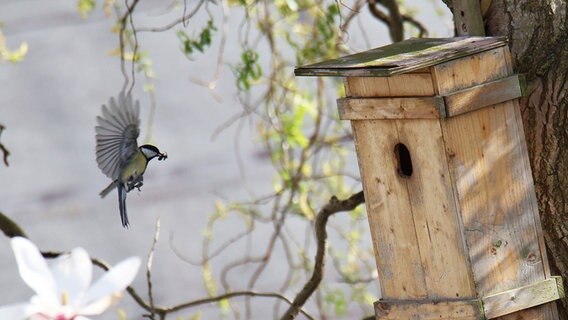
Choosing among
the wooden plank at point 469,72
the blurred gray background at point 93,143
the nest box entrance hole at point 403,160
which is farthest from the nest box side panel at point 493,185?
the blurred gray background at point 93,143

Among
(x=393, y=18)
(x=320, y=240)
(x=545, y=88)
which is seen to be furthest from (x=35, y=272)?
(x=393, y=18)

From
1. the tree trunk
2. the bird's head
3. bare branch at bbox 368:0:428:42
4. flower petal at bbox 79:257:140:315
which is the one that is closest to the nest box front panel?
the tree trunk

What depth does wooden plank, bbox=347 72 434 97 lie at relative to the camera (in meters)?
1.77

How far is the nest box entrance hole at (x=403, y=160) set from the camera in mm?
1841

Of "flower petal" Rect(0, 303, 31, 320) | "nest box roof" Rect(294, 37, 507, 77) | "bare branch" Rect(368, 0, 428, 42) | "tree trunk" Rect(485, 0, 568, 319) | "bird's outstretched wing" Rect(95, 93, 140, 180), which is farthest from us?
"bare branch" Rect(368, 0, 428, 42)

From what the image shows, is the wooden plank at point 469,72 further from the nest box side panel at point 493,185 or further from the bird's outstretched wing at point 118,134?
the bird's outstretched wing at point 118,134

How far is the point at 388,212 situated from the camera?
1.88m

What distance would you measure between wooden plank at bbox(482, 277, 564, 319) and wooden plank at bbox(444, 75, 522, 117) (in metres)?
0.34

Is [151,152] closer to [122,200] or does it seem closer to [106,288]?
[122,200]

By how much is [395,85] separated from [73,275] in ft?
3.30

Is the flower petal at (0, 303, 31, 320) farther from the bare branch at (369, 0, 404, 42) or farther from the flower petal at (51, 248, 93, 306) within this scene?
the bare branch at (369, 0, 404, 42)

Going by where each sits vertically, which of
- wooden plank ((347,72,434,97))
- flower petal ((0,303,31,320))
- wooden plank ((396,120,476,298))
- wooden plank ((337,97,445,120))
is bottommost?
wooden plank ((396,120,476,298))

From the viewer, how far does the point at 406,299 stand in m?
1.90

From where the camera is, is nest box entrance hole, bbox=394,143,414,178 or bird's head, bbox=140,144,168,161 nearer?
bird's head, bbox=140,144,168,161
